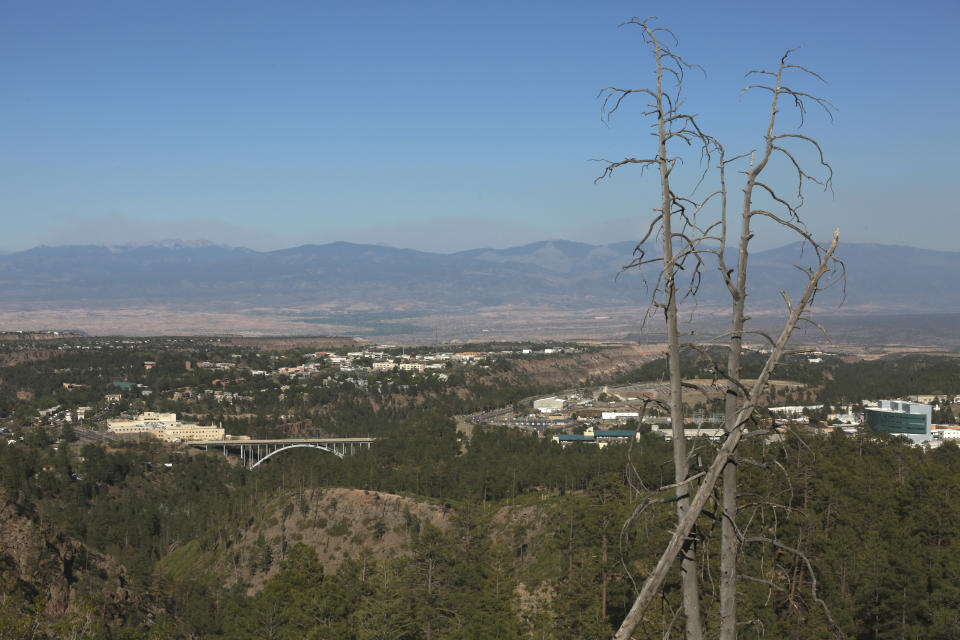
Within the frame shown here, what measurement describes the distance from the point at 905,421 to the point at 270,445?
2596 inches

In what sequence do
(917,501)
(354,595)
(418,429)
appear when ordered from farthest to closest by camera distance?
(418,429) < (917,501) < (354,595)

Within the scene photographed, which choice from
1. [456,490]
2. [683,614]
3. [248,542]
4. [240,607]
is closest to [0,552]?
[240,607]

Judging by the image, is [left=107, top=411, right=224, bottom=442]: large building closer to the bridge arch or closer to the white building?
the bridge arch

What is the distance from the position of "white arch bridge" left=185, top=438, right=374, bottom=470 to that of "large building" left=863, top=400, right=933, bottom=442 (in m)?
51.4

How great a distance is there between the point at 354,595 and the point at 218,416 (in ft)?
279

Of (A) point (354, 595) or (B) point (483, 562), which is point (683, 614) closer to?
(A) point (354, 595)

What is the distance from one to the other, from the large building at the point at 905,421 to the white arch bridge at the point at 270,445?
5137cm

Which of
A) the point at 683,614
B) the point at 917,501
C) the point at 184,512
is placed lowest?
the point at 184,512

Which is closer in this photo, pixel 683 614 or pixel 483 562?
pixel 683 614

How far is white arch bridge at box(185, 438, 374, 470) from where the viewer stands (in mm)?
91062

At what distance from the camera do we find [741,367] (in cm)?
601

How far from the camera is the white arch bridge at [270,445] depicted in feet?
299

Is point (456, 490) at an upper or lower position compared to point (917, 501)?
lower

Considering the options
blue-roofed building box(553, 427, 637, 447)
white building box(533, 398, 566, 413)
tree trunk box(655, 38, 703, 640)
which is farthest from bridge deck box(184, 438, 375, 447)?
tree trunk box(655, 38, 703, 640)
